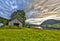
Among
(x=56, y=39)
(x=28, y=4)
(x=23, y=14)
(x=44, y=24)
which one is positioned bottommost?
(x=56, y=39)

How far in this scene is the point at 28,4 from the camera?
14883 mm

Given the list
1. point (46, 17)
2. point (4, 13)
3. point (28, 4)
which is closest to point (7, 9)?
point (4, 13)

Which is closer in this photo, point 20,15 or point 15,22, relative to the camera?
point 15,22

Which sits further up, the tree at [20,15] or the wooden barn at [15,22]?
the tree at [20,15]

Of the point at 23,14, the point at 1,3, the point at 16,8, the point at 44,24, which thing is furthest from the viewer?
the point at 1,3

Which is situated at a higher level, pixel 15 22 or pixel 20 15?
pixel 20 15

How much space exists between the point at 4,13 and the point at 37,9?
110 inches

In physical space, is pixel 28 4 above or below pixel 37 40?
above

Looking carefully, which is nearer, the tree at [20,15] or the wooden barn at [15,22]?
the wooden barn at [15,22]

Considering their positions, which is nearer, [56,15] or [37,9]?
[56,15]

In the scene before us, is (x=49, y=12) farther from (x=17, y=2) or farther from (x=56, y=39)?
(x=56, y=39)

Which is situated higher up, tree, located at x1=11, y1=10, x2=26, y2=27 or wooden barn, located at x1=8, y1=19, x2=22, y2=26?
tree, located at x1=11, y1=10, x2=26, y2=27

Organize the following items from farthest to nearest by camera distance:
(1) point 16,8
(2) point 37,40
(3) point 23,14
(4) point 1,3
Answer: (4) point 1,3 → (1) point 16,8 → (3) point 23,14 → (2) point 37,40

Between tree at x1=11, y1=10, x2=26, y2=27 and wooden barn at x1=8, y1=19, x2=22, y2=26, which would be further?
tree at x1=11, y1=10, x2=26, y2=27
